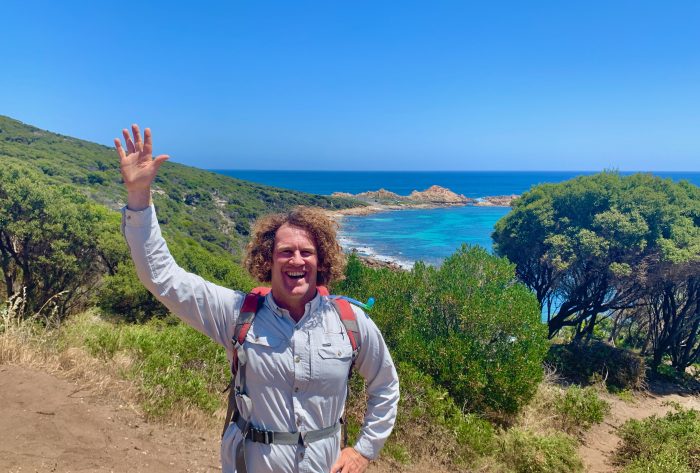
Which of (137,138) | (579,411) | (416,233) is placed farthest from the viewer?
(416,233)

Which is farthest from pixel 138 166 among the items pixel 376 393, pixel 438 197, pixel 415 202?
pixel 438 197

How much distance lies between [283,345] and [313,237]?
52 centimetres

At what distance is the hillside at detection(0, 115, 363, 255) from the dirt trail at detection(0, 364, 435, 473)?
22888mm

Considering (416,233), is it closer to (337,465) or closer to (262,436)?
(337,465)

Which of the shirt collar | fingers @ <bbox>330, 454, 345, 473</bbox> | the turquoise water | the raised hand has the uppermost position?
the raised hand

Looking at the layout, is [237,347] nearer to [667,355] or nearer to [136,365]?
[136,365]

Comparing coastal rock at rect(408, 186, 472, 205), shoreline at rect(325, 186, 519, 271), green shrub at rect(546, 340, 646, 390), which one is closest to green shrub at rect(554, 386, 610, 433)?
green shrub at rect(546, 340, 646, 390)

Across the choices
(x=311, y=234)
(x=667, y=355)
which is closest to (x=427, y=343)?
(x=311, y=234)

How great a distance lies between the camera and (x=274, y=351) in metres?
1.96

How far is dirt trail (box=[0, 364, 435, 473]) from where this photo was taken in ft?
13.3

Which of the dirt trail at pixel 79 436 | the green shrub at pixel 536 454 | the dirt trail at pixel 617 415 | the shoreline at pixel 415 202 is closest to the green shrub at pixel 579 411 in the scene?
the dirt trail at pixel 617 415

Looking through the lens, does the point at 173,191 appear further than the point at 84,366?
Yes

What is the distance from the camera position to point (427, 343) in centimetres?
812

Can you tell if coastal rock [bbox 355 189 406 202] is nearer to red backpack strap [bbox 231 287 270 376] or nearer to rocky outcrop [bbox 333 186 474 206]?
rocky outcrop [bbox 333 186 474 206]
